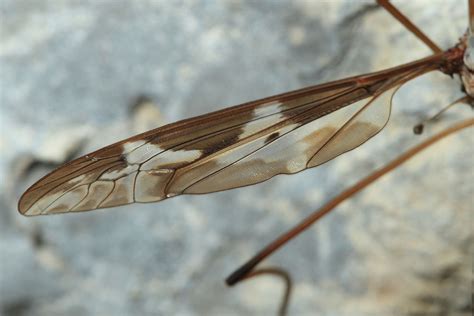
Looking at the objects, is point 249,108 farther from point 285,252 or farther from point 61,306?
point 61,306

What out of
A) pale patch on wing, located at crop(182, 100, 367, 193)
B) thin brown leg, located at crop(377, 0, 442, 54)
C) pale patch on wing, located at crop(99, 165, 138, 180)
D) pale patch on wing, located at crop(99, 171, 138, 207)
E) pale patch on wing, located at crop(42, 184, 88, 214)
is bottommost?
pale patch on wing, located at crop(42, 184, 88, 214)

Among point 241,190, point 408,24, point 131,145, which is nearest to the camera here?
point 131,145

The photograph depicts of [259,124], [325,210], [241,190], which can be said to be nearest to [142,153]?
[259,124]

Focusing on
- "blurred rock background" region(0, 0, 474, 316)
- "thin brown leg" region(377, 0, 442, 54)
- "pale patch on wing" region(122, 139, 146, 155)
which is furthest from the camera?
"blurred rock background" region(0, 0, 474, 316)

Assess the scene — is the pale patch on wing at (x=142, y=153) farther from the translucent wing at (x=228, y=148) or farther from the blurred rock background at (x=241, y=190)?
the blurred rock background at (x=241, y=190)

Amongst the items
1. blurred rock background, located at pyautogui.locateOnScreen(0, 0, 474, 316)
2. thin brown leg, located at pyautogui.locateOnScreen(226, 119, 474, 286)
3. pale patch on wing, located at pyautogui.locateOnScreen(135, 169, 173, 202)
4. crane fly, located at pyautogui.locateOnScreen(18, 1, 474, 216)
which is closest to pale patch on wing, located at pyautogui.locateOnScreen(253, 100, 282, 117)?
crane fly, located at pyautogui.locateOnScreen(18, 1, 474, 216)

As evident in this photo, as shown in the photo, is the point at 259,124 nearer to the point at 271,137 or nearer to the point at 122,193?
the point at 271,137

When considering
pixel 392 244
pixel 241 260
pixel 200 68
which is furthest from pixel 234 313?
pixel 200 68

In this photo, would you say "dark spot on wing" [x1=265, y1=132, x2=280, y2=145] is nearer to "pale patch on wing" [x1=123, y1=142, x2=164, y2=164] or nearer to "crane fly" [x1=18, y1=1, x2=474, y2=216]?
"crane fly" [x1=18, y1=1, x2=474, y2=216]
